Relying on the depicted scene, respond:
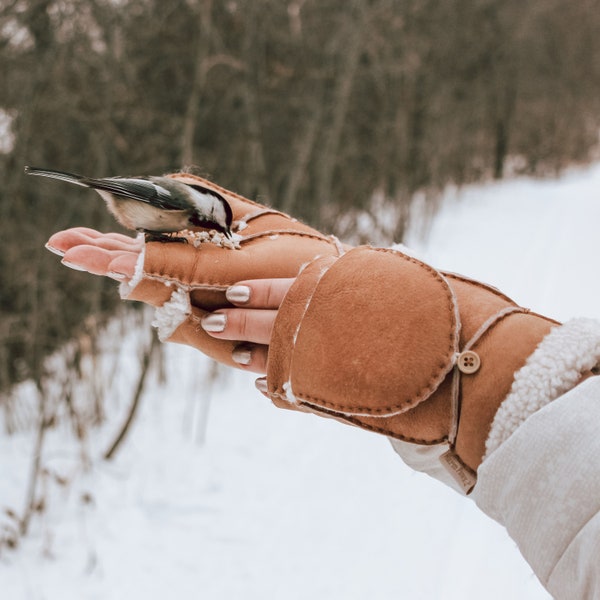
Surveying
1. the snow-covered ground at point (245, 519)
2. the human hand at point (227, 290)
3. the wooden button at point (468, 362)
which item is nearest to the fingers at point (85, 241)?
the human hand at point (227, 290)

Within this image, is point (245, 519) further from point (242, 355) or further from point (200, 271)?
point (200, 271)

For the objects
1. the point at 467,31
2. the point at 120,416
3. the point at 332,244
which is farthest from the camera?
the point at 467,31

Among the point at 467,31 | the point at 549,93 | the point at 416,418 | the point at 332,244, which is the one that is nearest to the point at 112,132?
the point at 332,244

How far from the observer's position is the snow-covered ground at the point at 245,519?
2066 millimetres

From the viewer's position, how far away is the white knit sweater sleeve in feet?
2.16

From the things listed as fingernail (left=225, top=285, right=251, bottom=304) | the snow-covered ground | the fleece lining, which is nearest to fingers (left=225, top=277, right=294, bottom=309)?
fingernail (left=225, top=285, right=251, bottom=304)

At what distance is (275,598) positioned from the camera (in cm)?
205

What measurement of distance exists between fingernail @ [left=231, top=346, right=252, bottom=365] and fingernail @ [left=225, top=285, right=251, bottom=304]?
108mm

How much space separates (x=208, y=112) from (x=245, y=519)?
3.38 m

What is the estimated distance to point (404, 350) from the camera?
0.87 meters

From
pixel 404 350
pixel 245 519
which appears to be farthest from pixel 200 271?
pixel 245 519

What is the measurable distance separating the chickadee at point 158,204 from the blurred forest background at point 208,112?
356mm

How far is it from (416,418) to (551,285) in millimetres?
4206

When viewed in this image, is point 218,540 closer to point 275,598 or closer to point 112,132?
point 275,598
